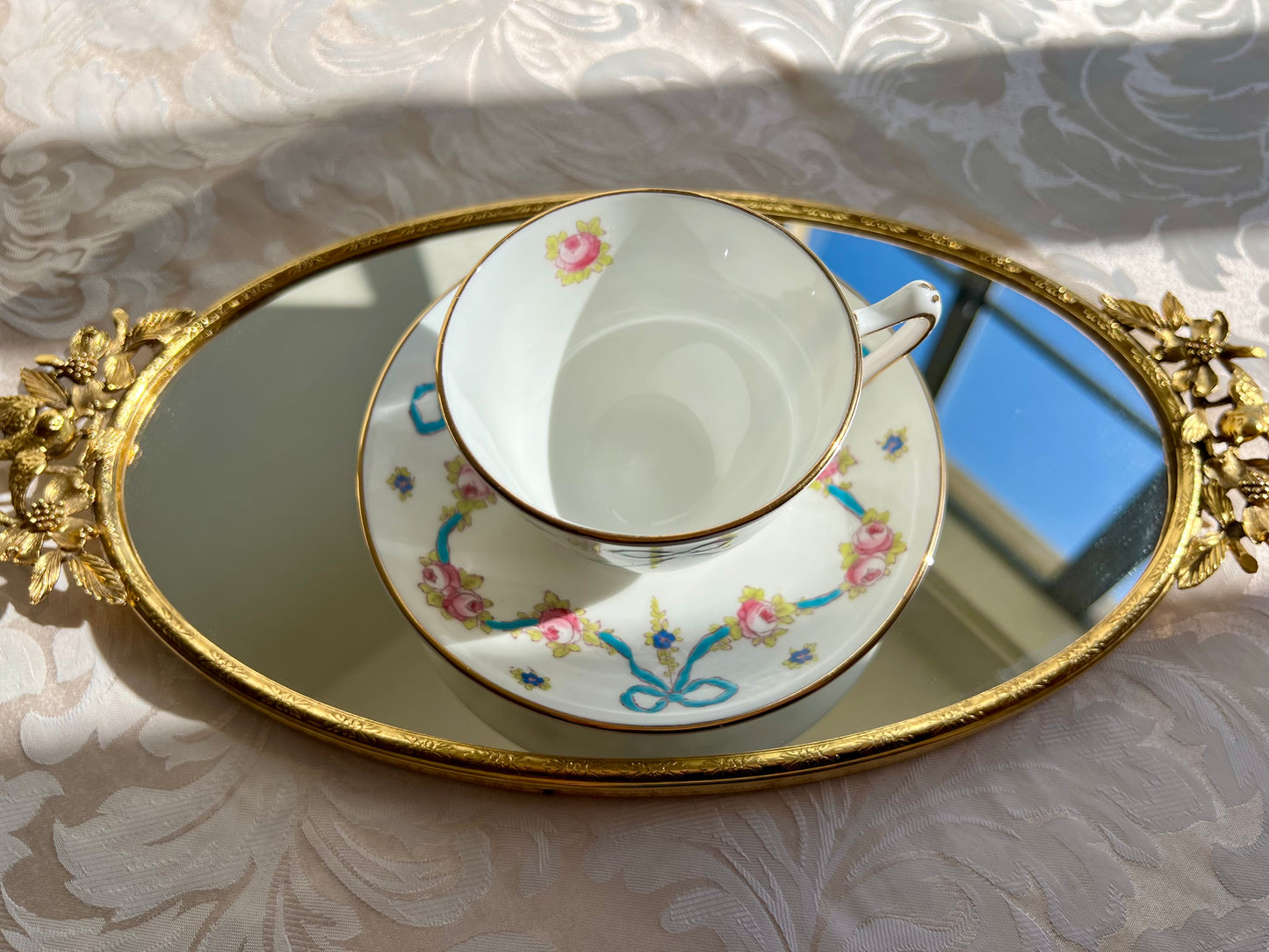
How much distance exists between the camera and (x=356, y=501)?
559 mm

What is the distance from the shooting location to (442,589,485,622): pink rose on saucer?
0.49 metres

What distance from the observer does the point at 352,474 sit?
1.86ft

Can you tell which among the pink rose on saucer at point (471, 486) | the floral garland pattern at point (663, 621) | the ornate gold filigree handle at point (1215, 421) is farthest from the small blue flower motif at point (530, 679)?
the ornate gold filigree handle at point (1215, 421)

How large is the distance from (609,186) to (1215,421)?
457 mm

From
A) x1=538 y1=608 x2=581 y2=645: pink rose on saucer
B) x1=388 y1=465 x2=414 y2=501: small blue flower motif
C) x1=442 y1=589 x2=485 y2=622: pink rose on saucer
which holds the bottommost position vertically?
x1=442 y1=589 x2=485 y2=622: pink rose on saucer

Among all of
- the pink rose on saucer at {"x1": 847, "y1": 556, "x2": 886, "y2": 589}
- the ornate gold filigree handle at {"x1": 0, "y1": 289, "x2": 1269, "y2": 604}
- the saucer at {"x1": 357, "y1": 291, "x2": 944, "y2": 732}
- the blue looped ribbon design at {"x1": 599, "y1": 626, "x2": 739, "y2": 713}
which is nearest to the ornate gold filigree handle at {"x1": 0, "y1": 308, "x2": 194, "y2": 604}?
the ornate gold filigree handle at {"x1": 0, "y1": 289, "x2": 1269, "y2": 604}

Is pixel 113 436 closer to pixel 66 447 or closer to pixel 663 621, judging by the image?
pixel 66 447

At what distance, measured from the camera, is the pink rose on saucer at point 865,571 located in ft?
1.62

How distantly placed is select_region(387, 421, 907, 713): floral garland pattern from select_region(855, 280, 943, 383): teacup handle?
94 mm

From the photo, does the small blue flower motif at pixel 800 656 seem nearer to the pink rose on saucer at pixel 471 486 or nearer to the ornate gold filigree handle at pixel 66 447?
the pink rose on saucer at pixel 471 486

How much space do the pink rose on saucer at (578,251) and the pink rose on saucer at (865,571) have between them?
239 mm

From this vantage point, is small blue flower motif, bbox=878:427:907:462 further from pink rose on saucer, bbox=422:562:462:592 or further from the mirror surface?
pink rose on saucer, bbox=422:562:462:592

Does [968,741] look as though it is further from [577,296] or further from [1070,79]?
[1070,79]

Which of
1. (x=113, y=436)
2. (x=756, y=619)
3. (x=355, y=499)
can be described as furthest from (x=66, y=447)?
(x=756, y=619)
